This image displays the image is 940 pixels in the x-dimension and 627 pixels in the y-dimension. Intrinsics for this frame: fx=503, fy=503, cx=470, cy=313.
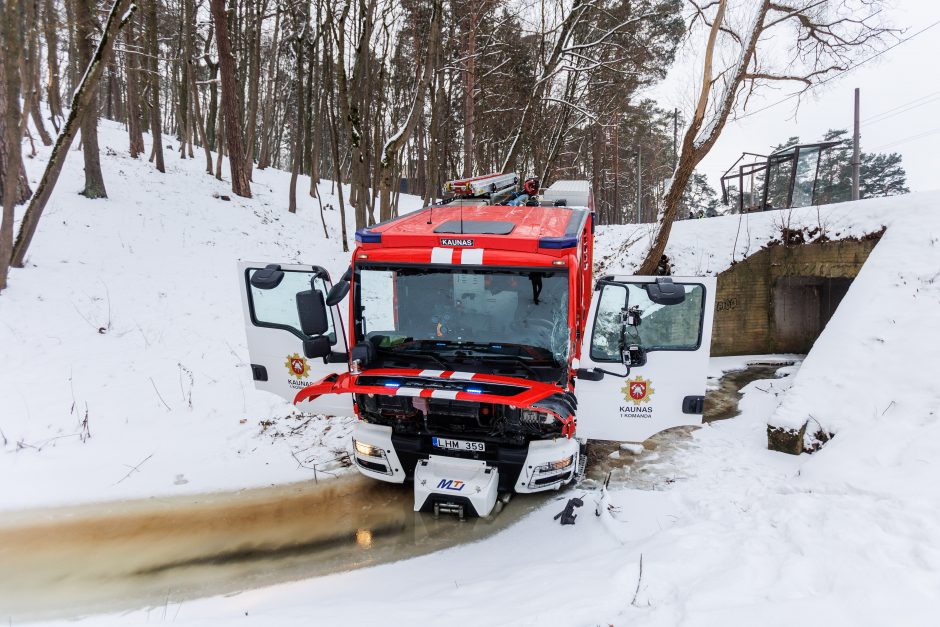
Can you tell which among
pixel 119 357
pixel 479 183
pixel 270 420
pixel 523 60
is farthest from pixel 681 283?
pixel 523 60

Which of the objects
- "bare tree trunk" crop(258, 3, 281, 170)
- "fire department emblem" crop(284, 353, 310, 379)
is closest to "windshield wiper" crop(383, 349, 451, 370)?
"fire department emblem" crop(284, 353, 310, 379)

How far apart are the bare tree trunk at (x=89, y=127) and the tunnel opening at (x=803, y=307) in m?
15.9

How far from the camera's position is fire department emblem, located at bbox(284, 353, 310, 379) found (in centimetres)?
544

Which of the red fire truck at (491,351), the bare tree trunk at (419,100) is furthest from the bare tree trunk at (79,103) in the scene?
the red fire truck at (491,351)

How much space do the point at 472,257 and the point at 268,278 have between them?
2.11 m

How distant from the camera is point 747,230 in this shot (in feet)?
39.6

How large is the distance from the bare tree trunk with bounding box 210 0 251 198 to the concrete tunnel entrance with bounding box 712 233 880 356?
49.8 ft

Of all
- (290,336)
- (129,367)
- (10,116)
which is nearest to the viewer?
(290,336)

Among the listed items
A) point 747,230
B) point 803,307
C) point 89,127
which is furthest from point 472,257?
point 89,127

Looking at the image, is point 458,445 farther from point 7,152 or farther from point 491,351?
point 7,152

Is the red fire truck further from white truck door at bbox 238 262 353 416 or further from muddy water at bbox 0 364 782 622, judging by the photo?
muddy water at bbox 0 364 782 622

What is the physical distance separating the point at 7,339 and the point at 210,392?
3.11m

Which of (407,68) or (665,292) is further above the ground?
(407,68)

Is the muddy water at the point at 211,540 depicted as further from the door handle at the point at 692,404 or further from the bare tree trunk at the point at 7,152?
the bare tree trunk at the point at 7,152
